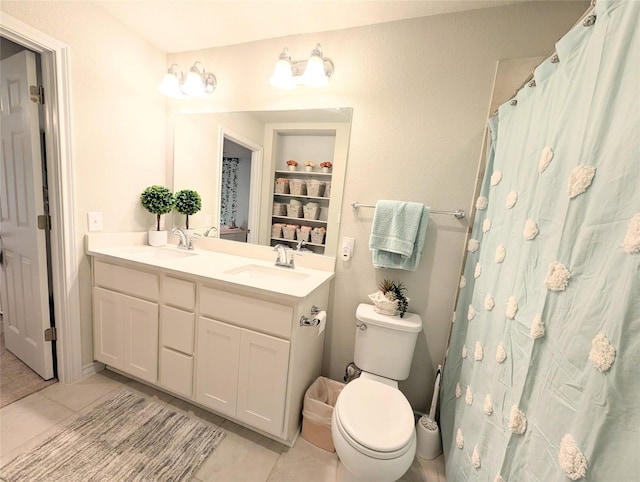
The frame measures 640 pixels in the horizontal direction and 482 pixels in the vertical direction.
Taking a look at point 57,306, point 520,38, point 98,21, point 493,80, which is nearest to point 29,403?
point 57,306

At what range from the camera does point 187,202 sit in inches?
77.7

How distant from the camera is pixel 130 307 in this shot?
1.58 metres

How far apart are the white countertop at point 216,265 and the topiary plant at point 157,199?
0.24m

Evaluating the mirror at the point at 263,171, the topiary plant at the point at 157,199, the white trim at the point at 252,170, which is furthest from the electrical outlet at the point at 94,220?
the white trim at the point at 252,170

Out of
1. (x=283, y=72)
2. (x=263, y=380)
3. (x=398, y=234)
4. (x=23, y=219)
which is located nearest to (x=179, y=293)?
(x=263, y=380)

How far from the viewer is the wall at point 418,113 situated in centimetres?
132

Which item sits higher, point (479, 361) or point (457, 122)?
point (457, 122)

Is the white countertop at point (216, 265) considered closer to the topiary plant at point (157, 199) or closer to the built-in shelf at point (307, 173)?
the topiary plant at point (157, 199)

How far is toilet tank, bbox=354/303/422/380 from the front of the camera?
4.63 ft

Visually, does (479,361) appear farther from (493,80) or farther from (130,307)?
(130,307)

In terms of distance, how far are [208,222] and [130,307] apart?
2.53ft

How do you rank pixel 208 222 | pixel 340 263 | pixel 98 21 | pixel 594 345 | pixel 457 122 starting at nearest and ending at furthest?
pixel 594 345, pixel 457 122, pixel 98 21, pixel 340 263, pixel 208 222

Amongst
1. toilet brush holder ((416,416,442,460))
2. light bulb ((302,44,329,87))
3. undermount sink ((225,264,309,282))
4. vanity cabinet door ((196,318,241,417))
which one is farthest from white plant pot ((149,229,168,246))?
toilet brush holder ((416,416,442,460))

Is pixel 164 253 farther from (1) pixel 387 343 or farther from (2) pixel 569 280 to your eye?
(2) pixel 569 280
